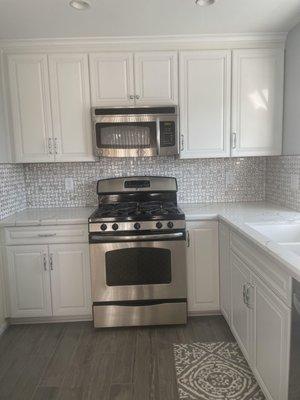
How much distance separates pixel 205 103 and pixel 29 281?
2.14 meters

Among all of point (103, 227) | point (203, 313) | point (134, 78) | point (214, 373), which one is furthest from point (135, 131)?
point (214, 373)

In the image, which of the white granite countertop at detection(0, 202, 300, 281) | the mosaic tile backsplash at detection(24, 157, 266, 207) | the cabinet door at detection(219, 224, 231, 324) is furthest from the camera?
the mosaic tile backsplash at detection(24, 157, 266, 207)

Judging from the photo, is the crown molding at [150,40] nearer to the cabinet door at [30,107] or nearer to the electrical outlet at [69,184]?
the cabinet door at [30,107]

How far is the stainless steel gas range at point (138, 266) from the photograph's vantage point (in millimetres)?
2426

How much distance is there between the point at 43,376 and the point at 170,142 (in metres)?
1.98

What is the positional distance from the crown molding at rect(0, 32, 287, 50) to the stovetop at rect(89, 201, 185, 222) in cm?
140

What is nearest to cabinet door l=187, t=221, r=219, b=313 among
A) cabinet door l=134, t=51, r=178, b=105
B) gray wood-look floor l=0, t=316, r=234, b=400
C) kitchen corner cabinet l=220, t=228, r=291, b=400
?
gray wood-look floor l=0, t=316, r=234, b=400

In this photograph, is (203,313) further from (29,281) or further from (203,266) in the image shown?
(29,281)

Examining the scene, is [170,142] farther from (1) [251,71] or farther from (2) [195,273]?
(2) [195,273]

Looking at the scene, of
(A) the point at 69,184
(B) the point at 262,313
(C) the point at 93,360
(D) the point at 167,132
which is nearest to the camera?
(B) the point at 262,313

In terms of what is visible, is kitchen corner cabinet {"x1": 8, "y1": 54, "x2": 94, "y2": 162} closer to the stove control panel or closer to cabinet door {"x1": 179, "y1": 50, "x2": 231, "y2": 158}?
the stove control panel

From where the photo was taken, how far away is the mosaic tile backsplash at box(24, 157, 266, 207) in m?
3.04

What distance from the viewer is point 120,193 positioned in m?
2.93

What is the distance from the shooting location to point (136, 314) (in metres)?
2.52
